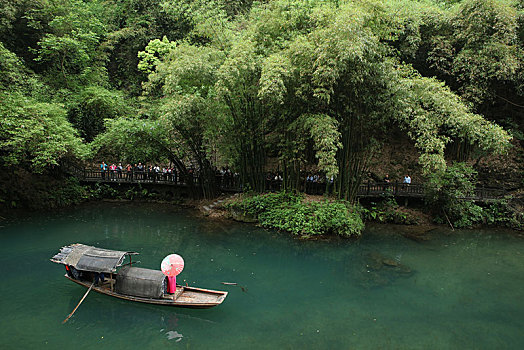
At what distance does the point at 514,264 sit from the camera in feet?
38.3

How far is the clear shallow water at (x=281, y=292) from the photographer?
7.40m

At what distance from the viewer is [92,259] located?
8719mm

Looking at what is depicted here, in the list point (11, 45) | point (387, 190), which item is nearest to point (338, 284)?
point (387, 190)

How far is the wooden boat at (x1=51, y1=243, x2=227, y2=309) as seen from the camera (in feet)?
26.7

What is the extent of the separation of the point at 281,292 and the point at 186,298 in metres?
2.75

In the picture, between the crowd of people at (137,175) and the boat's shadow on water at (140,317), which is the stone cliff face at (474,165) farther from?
the boat's shadow on water at (140,317)

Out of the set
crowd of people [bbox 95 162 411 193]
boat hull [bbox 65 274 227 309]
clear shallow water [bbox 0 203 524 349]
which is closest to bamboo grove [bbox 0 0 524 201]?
crowd of people [bbox 95 162 411 193]

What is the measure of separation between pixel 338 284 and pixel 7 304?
897cm

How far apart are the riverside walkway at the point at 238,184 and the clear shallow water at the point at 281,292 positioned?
2177mm

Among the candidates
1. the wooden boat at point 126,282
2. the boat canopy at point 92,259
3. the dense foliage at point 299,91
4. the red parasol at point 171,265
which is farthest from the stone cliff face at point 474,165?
the boat canopy at point 92,259

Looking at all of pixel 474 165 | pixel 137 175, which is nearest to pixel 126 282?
pixel 137 175

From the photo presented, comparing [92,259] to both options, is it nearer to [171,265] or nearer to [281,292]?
[171,265]

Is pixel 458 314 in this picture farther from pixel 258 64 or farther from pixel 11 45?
pixel 11 45

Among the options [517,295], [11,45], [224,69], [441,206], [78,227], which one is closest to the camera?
[517,295]
